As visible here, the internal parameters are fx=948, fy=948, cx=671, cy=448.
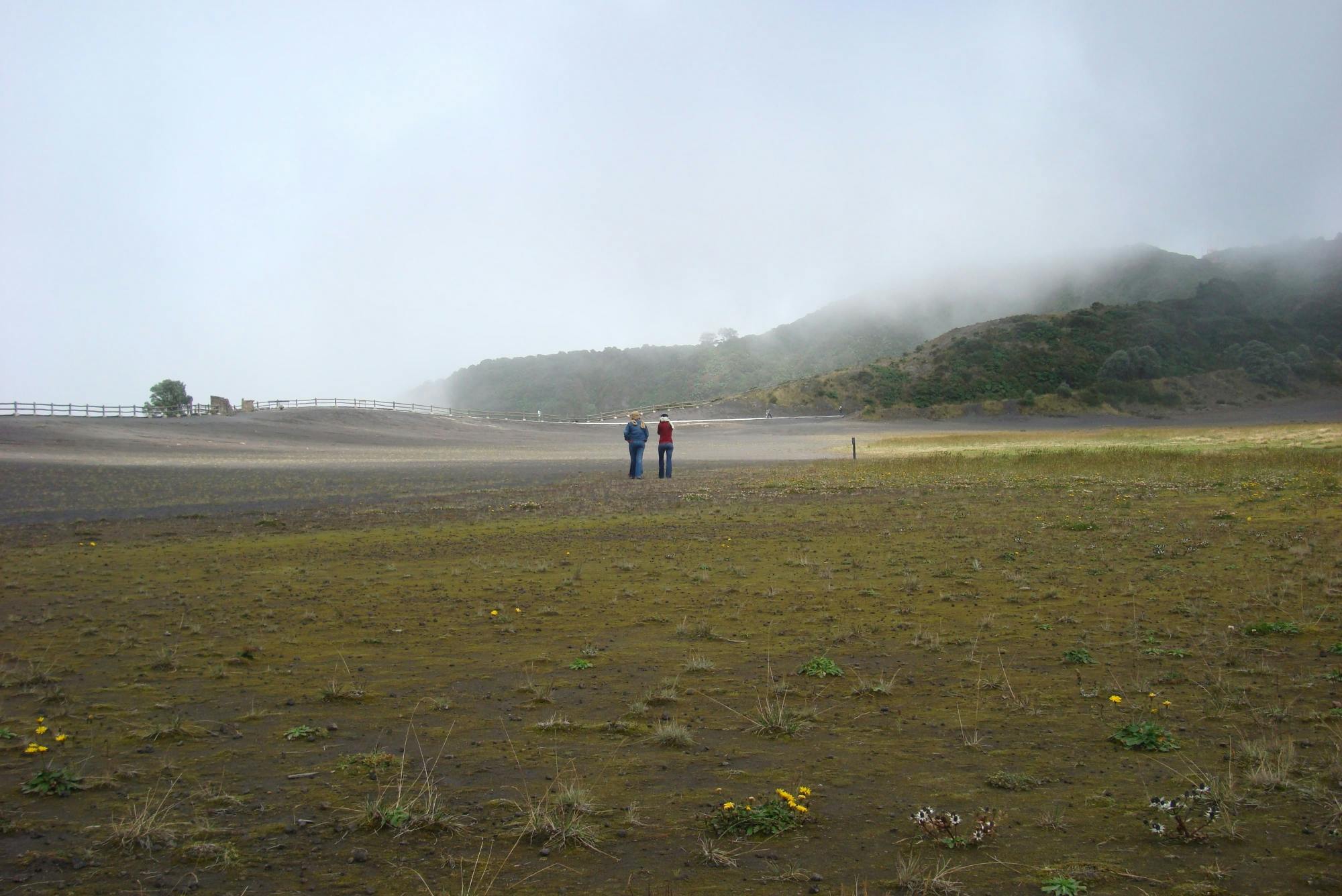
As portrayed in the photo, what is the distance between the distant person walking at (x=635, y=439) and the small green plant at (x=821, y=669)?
18279mm

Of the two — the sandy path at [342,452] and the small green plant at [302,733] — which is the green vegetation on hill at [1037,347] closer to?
the sandy path at [342,452]

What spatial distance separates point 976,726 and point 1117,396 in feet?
316

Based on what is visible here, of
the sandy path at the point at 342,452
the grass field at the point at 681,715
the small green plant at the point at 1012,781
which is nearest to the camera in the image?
the grass field at the point at 681,715

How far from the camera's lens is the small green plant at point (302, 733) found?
554 centimetres

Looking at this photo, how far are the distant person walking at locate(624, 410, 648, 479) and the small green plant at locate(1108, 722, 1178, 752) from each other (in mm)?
20144

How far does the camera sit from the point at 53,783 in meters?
4.70

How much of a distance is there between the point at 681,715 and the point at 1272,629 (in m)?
4.97

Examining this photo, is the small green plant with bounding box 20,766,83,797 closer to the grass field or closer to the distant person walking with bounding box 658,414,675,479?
the grass field

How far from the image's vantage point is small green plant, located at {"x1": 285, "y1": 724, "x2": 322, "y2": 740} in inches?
218

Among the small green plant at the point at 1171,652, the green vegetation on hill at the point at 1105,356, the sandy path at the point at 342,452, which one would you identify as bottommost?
the small green plant at the point at 1171,652

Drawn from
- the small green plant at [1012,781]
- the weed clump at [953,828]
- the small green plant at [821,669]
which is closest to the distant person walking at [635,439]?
the small green plant at [821,669]

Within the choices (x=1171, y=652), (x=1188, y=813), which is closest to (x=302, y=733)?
(x=1188, y=813)

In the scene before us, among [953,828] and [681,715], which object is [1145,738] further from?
[681,715]

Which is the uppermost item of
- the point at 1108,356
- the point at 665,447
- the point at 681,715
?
the point at 1108,356
